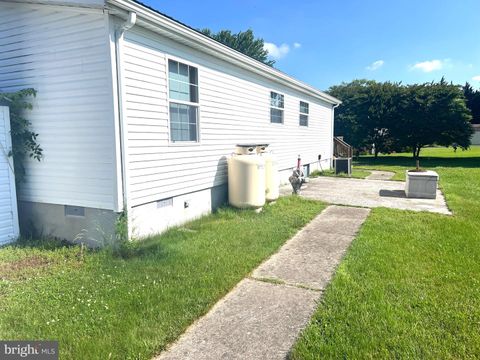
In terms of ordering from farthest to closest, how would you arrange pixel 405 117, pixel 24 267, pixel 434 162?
pixel 405 117, pixel 434 162, pixel 24 267

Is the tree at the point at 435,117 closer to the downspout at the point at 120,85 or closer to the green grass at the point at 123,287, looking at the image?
the green grass at the point at 123,287

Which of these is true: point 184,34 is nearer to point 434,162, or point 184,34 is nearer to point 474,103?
point 434,162

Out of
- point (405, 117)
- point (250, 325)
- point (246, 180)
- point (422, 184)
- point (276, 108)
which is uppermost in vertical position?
point (405, 117)

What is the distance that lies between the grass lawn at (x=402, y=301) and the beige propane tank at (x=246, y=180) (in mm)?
2321

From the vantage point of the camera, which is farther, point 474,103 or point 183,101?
point 474,103

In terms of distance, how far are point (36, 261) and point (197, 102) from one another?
3706 mm

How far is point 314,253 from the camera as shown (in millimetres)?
4617

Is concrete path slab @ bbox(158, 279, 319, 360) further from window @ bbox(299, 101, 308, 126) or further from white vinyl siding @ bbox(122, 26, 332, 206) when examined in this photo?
window @ bbox(299, 101, 308, 126)

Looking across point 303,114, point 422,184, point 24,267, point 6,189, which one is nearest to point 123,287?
point 24,267

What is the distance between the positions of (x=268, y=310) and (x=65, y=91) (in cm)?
422

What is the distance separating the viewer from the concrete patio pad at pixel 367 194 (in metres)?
7.80

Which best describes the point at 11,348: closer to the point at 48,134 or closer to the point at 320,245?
the point at 48,134

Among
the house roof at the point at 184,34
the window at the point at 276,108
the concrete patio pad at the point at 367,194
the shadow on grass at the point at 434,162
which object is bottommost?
the concrete patio pad at the point at 367,194

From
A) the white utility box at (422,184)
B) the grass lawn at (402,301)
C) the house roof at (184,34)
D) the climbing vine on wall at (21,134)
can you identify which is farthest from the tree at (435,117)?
the climbing vine on wall at (21,134)
